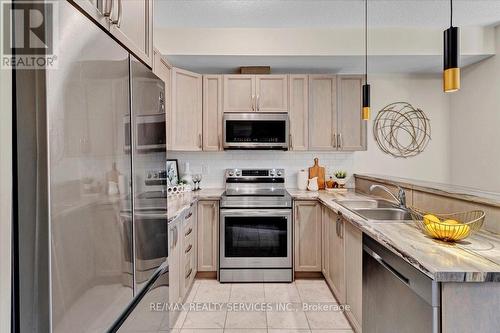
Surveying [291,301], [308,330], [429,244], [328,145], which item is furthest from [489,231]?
[328,145]

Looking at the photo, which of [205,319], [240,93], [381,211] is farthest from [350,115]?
[205,319]

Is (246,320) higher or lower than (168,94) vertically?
lower

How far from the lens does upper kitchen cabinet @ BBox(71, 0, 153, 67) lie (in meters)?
0.92

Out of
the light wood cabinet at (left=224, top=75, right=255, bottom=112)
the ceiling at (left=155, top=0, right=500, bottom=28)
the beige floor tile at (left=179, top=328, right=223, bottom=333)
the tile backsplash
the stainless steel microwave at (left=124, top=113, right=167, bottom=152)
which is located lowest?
the beige floor tile at (left=179, top=328, right=223, bottom=333)

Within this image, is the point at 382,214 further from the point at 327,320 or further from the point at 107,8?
the point at 107,8

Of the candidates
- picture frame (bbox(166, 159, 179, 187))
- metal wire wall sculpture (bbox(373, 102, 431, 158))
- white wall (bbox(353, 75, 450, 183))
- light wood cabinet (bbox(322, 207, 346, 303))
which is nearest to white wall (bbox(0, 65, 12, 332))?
light wood cabinet (bbox(322, 207, 346, 303))

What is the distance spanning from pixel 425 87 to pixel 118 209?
411 cm

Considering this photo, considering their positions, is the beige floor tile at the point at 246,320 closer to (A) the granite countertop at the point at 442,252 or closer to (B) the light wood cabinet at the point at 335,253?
(B) the light wood cabinet at the point at 335,253

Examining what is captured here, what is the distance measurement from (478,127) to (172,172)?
3.68 metres

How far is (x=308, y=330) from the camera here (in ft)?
7.07

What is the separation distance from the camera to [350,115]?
3.34 m

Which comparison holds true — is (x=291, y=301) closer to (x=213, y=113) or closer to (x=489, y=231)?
(x=489, y=231)

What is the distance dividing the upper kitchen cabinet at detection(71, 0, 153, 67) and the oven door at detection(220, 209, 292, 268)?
6.15 feet

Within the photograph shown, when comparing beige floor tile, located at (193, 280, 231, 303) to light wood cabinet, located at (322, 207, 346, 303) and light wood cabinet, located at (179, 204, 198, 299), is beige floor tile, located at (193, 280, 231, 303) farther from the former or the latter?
light wood cabinet, located at (322, 207, 346, 303)
